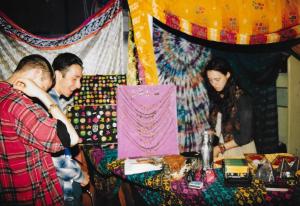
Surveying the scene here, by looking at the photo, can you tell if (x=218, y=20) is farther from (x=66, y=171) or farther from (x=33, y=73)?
(x=66, y=171)

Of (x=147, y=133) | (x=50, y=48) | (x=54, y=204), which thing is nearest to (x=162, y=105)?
(x=147, y=133)

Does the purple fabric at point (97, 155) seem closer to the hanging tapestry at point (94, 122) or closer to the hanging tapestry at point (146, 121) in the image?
the hanging tapestry at point (94, 122)

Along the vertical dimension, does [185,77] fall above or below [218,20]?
below

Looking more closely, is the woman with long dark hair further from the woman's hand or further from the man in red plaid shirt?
the woman's hand

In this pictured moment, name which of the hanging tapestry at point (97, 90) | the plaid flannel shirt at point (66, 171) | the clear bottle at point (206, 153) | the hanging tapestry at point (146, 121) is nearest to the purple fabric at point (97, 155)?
the hanging tapestry at point (146, 121)

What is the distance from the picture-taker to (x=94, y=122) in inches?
131

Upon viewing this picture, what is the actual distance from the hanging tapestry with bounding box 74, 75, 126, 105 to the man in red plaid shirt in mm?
1448

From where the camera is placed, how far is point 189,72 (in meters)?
3.74

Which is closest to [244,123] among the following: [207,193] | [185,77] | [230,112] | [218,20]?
[230,112]

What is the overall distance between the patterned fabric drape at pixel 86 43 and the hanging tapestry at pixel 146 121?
1.03 m

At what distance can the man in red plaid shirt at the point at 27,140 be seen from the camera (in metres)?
1.88

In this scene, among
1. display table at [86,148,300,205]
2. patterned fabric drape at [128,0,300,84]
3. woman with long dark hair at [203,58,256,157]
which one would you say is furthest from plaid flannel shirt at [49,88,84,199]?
woman with long dark hair at [203,58,256,157]

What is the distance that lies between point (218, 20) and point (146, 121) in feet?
5.05

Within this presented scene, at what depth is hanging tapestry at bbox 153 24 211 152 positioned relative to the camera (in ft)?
11.7
